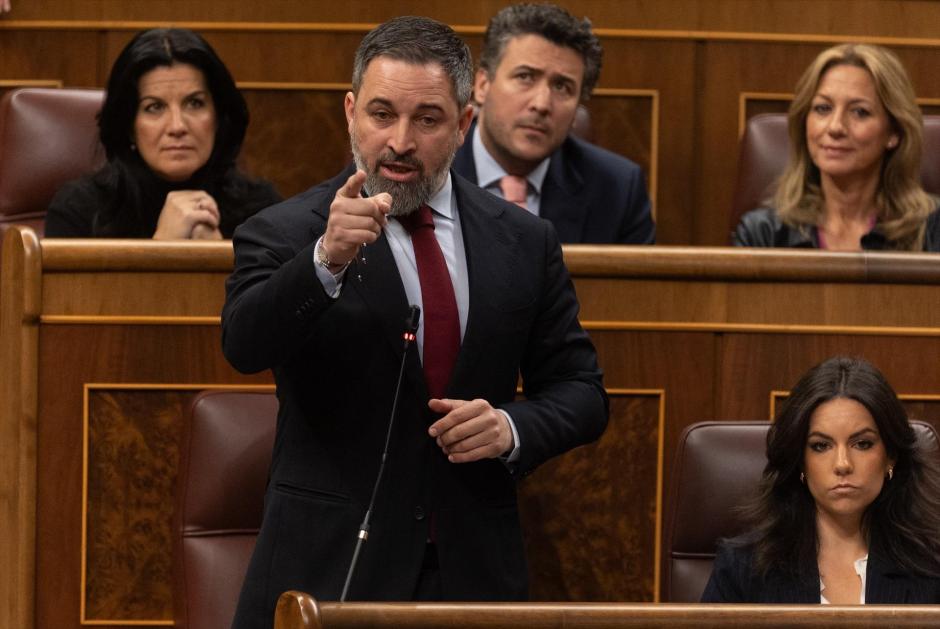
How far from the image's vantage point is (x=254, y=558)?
89 cm

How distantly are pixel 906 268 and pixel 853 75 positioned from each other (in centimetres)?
35

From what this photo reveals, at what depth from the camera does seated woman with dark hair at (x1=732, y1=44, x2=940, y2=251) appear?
147cm

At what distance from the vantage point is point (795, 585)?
1034 mm

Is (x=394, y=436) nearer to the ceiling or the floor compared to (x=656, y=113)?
nearer to the floor

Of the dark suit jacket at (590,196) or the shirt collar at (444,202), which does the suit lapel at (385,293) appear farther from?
the dark suit jacket at (590,196)

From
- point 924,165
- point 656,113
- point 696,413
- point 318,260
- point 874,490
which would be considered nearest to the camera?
point 318,260

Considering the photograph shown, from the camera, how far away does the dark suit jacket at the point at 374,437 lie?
0.87 metres

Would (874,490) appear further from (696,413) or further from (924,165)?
(924,165)

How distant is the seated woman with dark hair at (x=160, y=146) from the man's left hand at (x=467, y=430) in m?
0.57

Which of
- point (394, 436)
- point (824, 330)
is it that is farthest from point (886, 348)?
point (394, 436)

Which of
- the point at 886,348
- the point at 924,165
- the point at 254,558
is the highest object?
the point at 924,165

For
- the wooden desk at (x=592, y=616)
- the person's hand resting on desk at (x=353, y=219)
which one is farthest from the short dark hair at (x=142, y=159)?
the wooden desk at (x=592, y=616)

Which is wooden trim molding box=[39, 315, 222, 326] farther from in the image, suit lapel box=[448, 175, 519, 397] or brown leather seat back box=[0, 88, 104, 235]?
brown leather seat back box=[0, 88, 104, 235]

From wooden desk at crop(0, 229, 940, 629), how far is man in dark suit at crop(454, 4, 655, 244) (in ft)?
0.87
